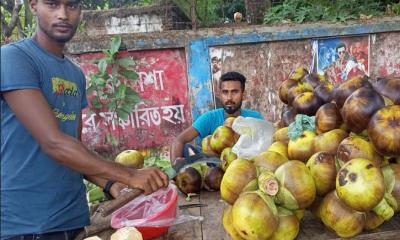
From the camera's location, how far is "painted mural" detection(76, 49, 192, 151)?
5.77 m

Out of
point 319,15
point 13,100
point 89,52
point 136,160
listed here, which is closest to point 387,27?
point 319,15

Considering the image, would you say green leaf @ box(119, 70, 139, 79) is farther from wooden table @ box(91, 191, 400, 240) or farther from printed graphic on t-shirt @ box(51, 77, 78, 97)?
wooden table @ box(91, 191, 400, 240)

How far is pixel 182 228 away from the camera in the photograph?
1668 millimetres

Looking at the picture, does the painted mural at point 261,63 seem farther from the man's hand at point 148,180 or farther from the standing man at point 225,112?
the man's hand at point 148,180

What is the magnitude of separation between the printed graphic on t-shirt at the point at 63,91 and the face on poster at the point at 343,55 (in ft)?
15.3

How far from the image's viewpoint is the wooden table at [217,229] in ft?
4.50

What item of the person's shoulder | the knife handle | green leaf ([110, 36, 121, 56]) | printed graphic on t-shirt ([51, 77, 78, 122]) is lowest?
the knife handle

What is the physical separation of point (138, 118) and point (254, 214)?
475cm

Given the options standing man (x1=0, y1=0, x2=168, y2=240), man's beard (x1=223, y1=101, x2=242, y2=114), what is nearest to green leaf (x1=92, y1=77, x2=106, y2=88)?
man's beard (x1=223, y1=101, x2=242, y2=114)

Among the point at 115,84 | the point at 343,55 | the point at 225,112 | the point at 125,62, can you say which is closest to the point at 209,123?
the point at 225,112

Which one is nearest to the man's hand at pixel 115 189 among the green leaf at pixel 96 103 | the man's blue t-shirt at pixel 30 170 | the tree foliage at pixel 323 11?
the man's blue t-shirt at pixel 30 170

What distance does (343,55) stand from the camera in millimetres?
5879

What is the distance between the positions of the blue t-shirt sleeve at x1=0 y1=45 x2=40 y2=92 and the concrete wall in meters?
4.14

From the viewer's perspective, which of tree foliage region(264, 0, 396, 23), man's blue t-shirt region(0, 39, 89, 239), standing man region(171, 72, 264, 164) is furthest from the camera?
tree foliage region(264, 0, 396, 23)
